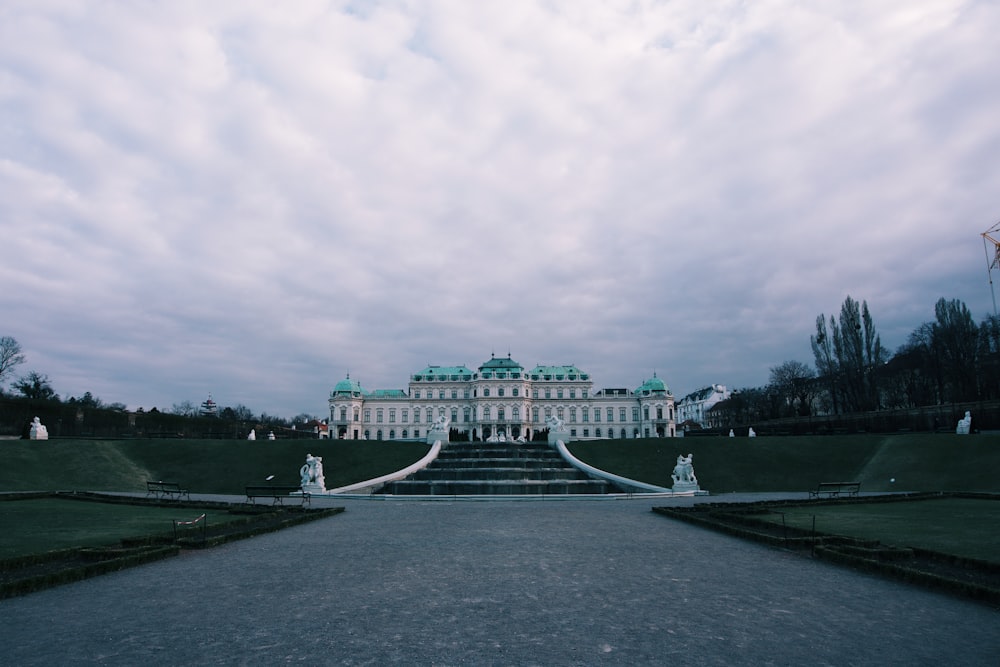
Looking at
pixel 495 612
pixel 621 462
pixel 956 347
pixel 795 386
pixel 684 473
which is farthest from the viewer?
pixel 795 386

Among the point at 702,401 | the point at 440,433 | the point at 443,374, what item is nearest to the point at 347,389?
the point at 443,374

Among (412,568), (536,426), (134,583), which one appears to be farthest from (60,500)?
(536,426)

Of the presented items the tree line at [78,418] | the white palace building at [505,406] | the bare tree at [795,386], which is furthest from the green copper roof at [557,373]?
the tree line at [78,418]

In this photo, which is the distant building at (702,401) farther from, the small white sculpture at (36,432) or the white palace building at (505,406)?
the small white sculpture at (36,432)

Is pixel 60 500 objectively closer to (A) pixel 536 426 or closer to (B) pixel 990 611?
(B) pixel 990 611

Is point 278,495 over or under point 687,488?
over

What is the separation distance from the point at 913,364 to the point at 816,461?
131 ft

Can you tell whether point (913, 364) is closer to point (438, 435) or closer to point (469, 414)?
point (438, 435)

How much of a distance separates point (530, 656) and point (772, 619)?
3.48m

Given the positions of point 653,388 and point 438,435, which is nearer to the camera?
point 438,435

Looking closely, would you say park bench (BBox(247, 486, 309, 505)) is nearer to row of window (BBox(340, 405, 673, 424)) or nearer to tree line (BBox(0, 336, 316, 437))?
tree line (BBox(0, 336, 316, 437))

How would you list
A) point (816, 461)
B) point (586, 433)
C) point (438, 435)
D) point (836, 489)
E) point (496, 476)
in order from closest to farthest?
point (836, 489) → point (496, 476) → point (816, 461) → point (438, 435) → point (586, 433)

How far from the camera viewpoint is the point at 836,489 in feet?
101

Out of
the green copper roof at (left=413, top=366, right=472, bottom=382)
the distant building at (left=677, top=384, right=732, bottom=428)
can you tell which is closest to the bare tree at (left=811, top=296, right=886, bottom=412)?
the green copper roof at (left=413, top=366, right=472, bottom=382)
